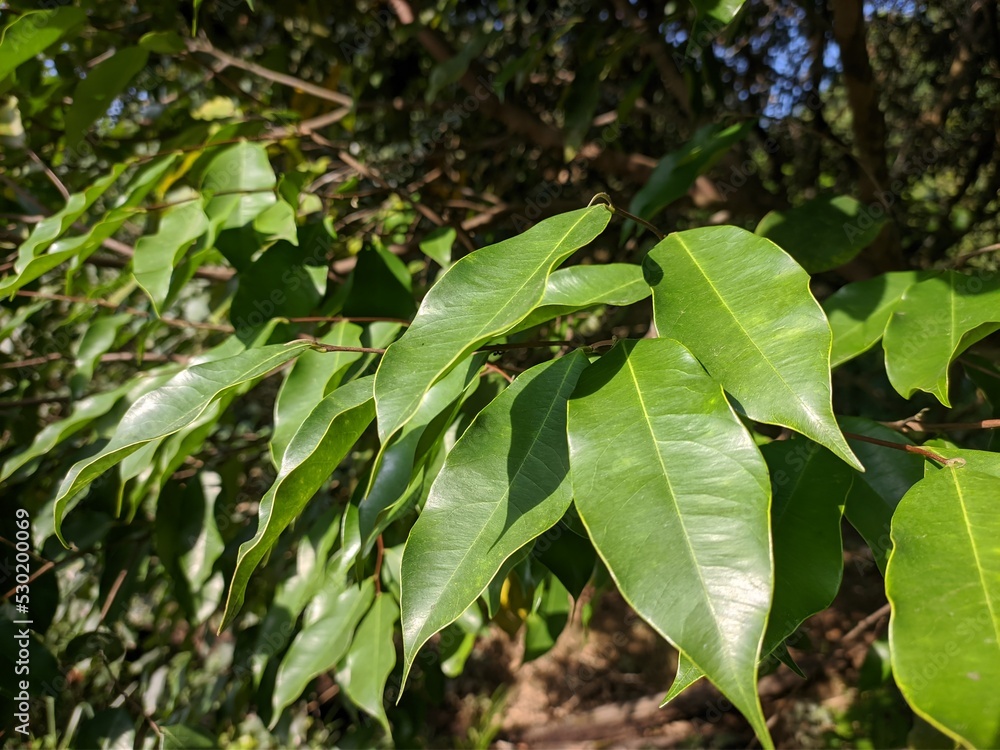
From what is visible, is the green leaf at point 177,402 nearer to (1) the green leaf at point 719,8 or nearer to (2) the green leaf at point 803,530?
(2) the green leaf at point 803,530

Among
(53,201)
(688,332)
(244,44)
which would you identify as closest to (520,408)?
(688,332)

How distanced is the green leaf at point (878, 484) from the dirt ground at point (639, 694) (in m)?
1.47

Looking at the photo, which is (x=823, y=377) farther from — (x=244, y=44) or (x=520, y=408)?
(x=244, y=44)

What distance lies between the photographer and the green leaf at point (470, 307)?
497 millimetres

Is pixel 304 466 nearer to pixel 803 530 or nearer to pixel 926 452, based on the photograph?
pixel 803 530

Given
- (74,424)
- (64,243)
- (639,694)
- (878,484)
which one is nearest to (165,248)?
(64,243)

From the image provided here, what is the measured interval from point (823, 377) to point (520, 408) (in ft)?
0.81

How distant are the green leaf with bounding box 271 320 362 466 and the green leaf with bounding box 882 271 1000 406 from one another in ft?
1.99

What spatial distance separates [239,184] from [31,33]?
35 centimetres

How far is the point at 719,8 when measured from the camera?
0.77 metres

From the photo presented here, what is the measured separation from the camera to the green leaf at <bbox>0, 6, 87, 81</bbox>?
38.1 inches

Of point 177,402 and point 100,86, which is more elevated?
point 100,86

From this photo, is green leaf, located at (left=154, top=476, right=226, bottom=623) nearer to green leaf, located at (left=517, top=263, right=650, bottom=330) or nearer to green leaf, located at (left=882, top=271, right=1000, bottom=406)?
green leaf, located at (left=517, top=263, right=650, bottom=330)

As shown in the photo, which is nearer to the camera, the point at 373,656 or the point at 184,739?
A: the point at 373,656
